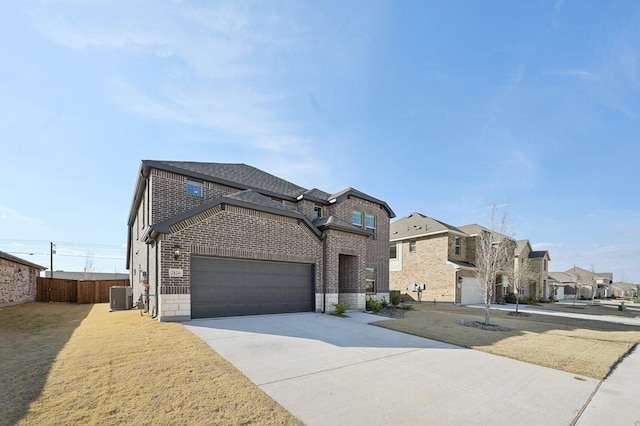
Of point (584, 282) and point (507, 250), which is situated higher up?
point (507, 250)

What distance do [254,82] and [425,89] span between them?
26.2 feet

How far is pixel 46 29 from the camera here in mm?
7445

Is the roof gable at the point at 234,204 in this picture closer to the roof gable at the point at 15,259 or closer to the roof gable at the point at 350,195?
the roof gable at the point at 350,195

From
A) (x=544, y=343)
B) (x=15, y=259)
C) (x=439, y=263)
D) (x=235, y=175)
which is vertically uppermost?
(x=235, y=175)

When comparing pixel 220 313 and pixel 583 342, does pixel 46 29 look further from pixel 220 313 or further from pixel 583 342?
pixel 583 342

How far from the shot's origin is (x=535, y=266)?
3244cm

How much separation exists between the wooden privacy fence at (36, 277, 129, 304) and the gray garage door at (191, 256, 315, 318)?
1255 centimetres

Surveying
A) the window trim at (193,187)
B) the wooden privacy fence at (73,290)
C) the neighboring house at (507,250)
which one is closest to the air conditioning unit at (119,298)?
the window trim at (193,187)

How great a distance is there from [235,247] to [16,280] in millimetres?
14885

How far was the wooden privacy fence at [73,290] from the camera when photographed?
57.5 ft

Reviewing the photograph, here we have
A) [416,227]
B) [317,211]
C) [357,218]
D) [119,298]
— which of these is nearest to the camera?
[119,298]

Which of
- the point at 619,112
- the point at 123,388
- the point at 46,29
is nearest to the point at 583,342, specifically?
the point at 619,112

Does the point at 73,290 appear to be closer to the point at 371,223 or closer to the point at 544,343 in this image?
the point at 371,223

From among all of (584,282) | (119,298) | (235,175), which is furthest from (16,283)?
(584,282)
